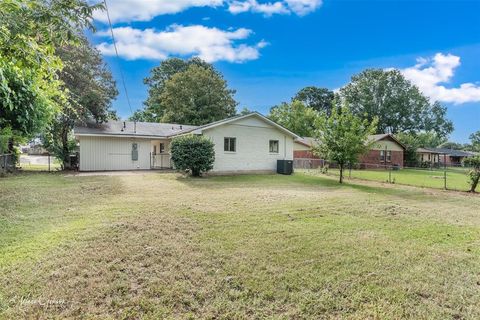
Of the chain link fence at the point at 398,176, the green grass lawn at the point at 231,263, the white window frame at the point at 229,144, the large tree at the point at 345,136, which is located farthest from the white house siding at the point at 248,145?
the green grass lawn at the point at 231,263

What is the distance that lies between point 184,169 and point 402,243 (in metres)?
12.4

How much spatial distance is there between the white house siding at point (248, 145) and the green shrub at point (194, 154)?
5.81 feet

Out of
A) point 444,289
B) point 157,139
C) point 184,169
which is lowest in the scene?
point 444,289

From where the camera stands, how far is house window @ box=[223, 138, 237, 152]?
1827cm

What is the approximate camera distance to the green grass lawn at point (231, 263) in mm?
3180

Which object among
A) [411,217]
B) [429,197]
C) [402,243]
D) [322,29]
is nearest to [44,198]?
[402,243]

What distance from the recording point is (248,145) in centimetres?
1902

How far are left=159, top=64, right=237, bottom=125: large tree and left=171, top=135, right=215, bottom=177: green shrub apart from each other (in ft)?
62.9

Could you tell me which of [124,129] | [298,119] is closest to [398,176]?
[124,129]

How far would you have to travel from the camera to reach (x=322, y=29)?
18453mm

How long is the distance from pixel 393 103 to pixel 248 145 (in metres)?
42.9

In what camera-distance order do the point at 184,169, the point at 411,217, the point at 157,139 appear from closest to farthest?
the point at 411,217 → the point at 184,169 → the point at 157,139

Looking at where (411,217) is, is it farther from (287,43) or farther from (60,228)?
(287,43)

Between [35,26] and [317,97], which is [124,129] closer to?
[35,26]
